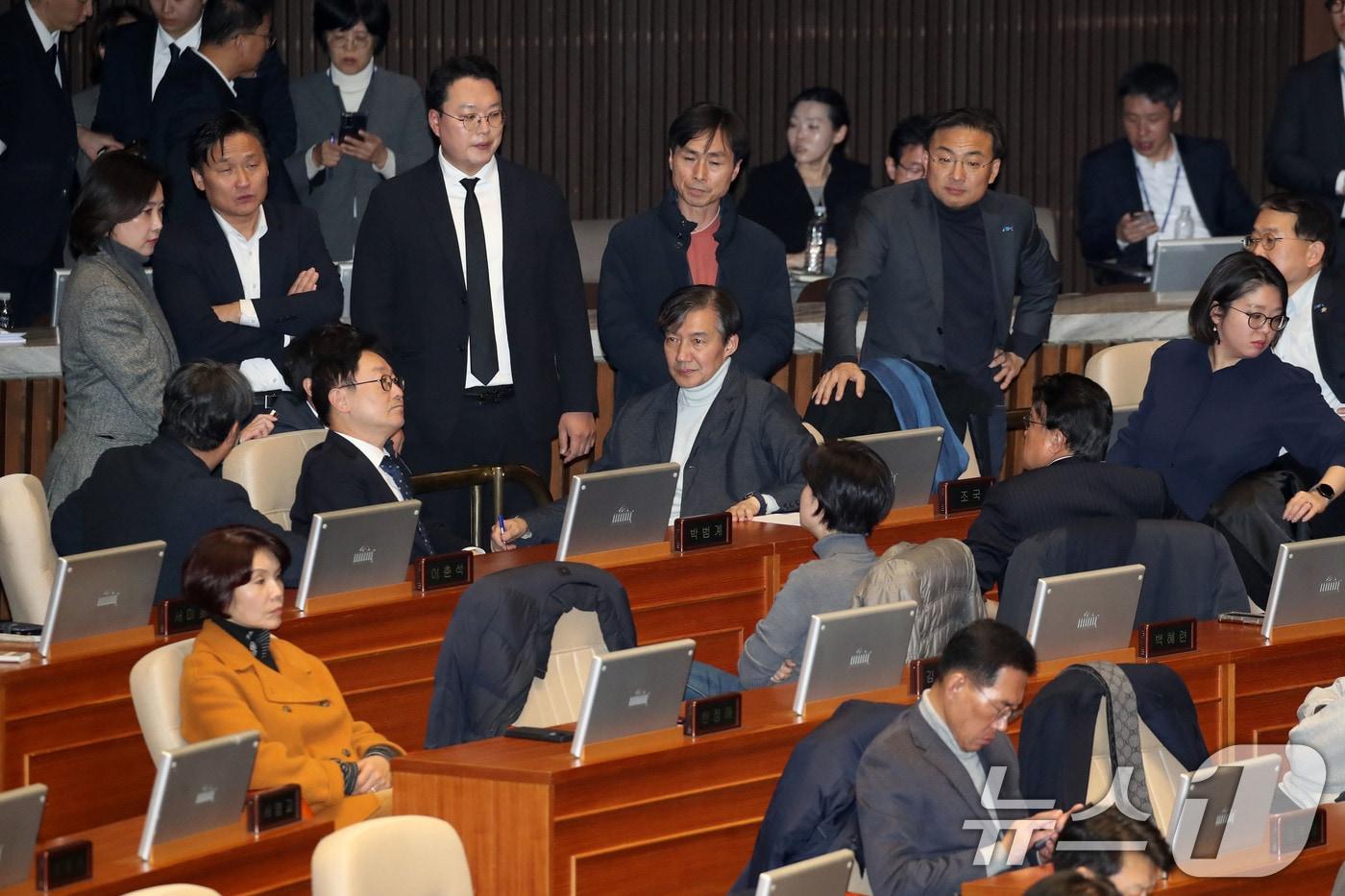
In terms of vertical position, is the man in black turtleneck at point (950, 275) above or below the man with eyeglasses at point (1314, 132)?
below

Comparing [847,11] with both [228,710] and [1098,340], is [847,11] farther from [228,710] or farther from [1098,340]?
[228,710]

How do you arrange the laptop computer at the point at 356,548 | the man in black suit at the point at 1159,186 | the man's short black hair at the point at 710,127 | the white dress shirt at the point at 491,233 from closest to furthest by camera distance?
the laptop computer at the point at 356,548, the white dress shirt at the point at 491,233, the man's short black hair at the point at 710,127, the man in black suit at the point at 1159,186

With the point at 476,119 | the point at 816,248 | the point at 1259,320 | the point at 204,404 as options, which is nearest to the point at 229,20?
the point at 476,119

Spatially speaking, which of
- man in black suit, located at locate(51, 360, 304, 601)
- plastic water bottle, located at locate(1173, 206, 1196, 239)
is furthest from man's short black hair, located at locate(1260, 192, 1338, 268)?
man in black suit, located at locate(51, 360, 304, 601)

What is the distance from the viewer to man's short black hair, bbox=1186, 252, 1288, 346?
509cm

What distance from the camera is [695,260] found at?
5516 millimetres

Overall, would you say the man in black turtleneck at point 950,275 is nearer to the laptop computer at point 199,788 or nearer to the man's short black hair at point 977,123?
the man's short black hair at point 977,123

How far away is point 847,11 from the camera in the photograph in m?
8.73

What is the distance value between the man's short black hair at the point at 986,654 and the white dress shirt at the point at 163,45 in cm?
366

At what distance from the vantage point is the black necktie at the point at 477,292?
5227 millimetres

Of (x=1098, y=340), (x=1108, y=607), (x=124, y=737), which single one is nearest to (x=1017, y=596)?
(x=1108, y=607)

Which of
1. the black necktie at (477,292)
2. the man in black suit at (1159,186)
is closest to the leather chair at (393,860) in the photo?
the black necktie at (477,292)

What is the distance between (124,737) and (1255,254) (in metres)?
3.01

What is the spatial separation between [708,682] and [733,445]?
0.75m
